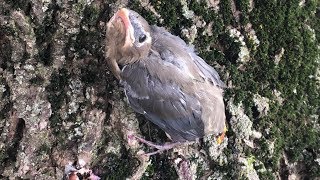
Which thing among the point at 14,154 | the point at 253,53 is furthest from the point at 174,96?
the point at 14,154

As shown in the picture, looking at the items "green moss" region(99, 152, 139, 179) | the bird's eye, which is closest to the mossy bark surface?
"green moss" region(99, 152, 139, 179)

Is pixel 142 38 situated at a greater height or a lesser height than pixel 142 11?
lesser

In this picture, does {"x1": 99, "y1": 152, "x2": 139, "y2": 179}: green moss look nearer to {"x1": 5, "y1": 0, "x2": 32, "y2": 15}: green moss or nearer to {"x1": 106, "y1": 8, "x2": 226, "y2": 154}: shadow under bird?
{"x1": 106, "y1": 8, "x2": 226, "y2": 154}: shadow under bird

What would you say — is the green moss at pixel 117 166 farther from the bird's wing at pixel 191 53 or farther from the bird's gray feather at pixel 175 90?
the bird's wing at pixel 191 53

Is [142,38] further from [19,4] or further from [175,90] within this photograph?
[19,4]

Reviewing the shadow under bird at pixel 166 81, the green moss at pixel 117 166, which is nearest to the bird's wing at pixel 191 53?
the shadow under bird at pixel 166 81

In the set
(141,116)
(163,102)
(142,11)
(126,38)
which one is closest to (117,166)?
(141,116)
